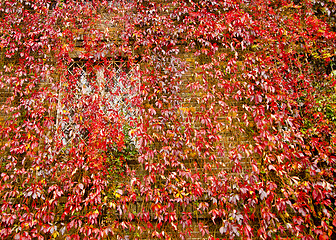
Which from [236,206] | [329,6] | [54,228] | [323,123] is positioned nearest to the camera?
[54,228]

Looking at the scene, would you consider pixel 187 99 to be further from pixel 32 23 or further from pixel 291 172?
pixel 32 23

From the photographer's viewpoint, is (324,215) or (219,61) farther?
(219,61)

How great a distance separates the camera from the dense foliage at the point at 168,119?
356cm

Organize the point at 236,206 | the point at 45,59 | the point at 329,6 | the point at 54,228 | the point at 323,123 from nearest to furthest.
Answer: the point at 54,228 → the point at 236,206 → the point at 323,123 → the point at 45,59 → the point at 329,6

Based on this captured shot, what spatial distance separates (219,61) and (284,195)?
7.88 feet

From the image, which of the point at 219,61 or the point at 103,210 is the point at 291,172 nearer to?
the point at 219,61

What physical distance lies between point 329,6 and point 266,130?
2737 mm

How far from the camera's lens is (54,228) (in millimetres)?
3395

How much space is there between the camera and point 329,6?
447 cm

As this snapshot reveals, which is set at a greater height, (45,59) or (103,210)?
(45,59)

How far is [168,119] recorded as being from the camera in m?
3.92

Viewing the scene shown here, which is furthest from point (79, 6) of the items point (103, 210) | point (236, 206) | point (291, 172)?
point (291, 172)

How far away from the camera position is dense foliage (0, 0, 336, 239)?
356 cm

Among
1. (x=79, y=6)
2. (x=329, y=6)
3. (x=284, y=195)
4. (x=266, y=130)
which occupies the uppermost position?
(x=329, y=6)
